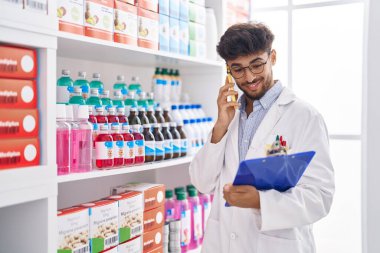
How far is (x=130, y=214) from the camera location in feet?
7.29

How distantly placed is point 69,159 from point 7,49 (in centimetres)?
56

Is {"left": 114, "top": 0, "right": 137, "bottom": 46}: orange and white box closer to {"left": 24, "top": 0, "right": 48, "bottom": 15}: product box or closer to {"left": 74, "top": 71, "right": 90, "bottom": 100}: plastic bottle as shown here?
{"left": 74, "top": 71, "right": 90, "bottom": 100}: plastic bottle

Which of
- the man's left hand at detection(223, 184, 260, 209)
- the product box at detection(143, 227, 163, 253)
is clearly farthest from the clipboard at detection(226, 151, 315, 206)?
the product box at detection(143, 227, 163, 253)

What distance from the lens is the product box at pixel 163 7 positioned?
253cm

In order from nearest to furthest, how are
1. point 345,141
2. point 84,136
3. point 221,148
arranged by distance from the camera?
point 84,136 < point 221,148 < point 345,141

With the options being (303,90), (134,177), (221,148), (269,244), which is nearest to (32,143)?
(221,148)

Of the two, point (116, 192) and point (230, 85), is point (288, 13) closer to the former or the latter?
point (230, 85)

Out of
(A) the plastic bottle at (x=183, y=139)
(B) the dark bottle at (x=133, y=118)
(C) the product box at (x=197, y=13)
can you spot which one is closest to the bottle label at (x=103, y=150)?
(B) the dark bottle at (x=133, y=118)

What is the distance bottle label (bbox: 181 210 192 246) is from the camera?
2766mm

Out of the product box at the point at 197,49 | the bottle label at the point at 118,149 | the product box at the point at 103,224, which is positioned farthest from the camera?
the product box at the point at 197,49

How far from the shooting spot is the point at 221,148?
7.03ft

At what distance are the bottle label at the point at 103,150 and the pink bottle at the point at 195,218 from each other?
100cm

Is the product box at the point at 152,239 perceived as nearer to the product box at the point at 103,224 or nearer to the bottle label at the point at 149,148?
the product box at the point at 103,224

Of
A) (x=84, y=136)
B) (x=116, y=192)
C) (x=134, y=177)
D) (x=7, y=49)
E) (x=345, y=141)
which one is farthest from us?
(x=345, y=141)
